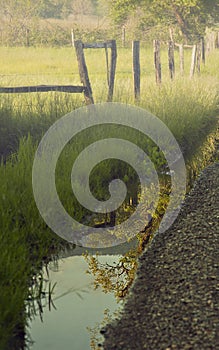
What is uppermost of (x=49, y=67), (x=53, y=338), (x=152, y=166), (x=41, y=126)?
(x=49, y=67)

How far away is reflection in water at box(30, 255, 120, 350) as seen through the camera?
3600 mm

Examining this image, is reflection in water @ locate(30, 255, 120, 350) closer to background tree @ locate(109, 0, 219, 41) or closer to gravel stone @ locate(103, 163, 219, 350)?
gravel stone @ locate(103, 163, 219, 350)

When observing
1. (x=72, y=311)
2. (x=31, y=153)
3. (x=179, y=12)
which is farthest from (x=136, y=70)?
(x=179, y=12)

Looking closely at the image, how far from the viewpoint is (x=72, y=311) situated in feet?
13.1

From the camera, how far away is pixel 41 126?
827 centimetres

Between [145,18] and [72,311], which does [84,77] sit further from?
[145,18]

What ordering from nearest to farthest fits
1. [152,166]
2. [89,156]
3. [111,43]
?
[89,156]
[152,166]
[111,43]

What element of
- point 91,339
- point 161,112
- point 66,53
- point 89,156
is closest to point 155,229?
point 89,156

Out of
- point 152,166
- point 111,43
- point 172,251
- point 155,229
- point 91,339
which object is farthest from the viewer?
point 111,43

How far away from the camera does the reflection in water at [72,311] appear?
3600 millimetres

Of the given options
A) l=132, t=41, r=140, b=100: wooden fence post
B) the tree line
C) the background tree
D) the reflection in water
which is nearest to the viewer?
the reflection in water

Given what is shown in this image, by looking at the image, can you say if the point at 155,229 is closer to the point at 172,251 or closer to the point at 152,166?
the point at 172,251

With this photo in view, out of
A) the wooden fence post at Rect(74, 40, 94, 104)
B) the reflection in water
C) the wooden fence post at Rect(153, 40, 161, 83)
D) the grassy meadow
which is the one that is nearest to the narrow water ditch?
the reflection in water

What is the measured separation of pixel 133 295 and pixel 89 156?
306 cm
